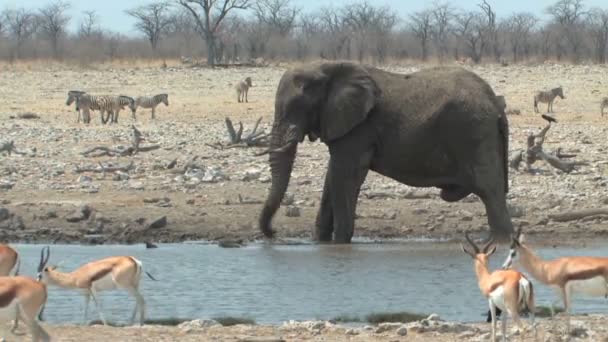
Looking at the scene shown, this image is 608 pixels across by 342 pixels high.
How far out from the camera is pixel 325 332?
415 inches

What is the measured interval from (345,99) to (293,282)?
9.87ft

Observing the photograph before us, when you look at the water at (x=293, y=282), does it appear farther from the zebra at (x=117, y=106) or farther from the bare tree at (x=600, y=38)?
the bare tree at (x=600, y=38)

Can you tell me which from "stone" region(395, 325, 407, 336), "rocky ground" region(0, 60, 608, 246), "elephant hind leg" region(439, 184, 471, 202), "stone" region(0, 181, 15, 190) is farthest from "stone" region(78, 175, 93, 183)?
"stone" region(395, 325, 407, 336)

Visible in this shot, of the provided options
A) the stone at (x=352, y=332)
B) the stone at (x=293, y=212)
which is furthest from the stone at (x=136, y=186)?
the stone at (x=352, y=332)

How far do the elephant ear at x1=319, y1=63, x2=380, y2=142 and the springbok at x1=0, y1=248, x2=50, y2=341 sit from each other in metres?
7.34

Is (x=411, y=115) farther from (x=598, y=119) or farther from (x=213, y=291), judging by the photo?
(x=598, y=119)

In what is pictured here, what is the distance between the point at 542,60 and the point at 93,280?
36791mm

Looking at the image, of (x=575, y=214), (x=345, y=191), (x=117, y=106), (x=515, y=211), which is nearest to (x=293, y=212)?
(x=345, y=191)

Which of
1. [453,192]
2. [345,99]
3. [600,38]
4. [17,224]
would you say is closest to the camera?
[345,99]

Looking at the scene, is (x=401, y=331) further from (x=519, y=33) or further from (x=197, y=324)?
(x=519, y=33)

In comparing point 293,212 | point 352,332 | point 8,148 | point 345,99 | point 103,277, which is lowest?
point 293,212

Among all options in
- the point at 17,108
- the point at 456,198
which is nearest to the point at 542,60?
the point at 17,108

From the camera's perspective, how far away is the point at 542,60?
4638cm

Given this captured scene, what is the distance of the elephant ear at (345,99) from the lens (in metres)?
16.2
